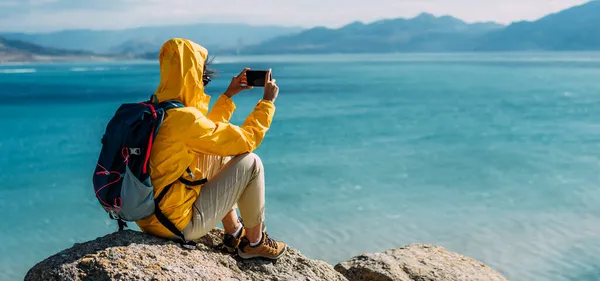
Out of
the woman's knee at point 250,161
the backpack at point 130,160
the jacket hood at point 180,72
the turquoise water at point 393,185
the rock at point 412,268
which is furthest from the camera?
the turquoise water at point 393,185

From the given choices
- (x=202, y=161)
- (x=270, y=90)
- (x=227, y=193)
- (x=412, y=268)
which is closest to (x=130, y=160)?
(x=202, y=161)

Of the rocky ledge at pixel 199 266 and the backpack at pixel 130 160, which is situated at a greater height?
the backpack at pixel 130 160

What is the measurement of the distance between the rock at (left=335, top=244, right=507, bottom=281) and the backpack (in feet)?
5.16

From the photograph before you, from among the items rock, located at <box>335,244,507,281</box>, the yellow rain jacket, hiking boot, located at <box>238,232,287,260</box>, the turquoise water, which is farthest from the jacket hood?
the turquoise water

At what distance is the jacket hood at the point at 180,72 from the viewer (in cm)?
Answer: 301

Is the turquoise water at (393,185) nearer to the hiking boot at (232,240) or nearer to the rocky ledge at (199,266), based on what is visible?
the rocky ledge at (199,266)

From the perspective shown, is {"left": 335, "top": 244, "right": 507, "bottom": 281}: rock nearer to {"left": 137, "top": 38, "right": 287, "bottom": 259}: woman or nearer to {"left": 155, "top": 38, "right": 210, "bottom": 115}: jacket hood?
{"left": 137, "top": 38, "right": 287, "bottom": 259}: woman

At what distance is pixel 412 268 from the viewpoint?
13.6ft

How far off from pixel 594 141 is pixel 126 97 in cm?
2558

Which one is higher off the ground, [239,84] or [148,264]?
[239,84]

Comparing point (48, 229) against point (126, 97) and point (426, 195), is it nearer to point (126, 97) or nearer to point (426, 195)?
point (426, 195)

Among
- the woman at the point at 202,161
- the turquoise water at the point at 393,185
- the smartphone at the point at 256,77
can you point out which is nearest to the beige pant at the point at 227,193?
the woman at the point at 202,161

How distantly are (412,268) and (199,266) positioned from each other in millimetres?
1577

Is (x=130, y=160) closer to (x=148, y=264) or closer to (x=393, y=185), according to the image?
(x=148, y=264)
